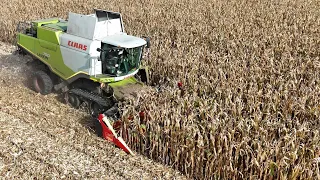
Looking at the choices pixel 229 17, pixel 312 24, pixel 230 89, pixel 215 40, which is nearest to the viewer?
pixel 230 89

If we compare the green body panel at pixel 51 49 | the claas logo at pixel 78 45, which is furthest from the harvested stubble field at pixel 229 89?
the claas logo at pixel 78 45

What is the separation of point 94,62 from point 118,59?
51 cm

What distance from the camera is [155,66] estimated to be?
9.24 m

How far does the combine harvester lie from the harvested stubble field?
1.88 ft

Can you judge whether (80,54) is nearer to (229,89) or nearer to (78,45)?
(78,45)

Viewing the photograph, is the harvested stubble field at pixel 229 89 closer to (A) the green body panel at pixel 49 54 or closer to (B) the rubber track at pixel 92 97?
(B) the rubber track at pixel 92 97

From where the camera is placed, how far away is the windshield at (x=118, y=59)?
7109 mm

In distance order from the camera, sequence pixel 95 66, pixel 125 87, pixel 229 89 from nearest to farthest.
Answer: pixel 229 89 → pixel 95 66 → pixel 125 87

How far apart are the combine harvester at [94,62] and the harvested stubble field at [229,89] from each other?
0.57m

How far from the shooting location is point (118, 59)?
7168mm

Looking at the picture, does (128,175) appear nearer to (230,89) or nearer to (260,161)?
(260,161)

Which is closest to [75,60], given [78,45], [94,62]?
[78,45]

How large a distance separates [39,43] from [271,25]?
7.78 meters

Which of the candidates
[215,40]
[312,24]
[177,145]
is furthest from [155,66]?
[312,24]
